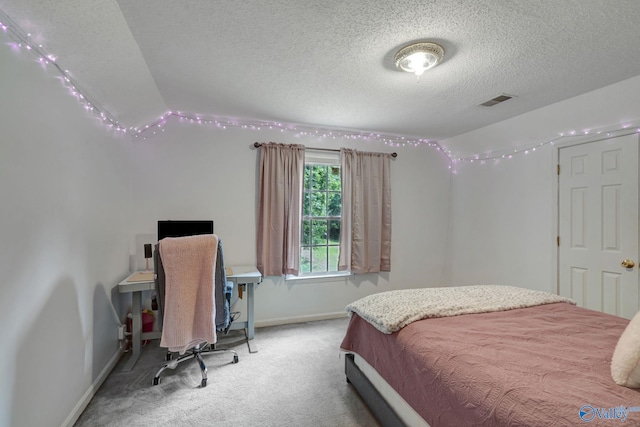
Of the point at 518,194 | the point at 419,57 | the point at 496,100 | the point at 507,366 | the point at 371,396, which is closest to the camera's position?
the point at 507,366

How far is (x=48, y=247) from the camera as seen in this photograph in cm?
164

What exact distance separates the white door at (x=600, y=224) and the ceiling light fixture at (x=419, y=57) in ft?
6.32

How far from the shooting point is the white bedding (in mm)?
1774

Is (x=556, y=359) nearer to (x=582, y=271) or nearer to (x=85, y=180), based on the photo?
(x=582, y=271)

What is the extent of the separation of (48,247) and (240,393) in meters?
1.58

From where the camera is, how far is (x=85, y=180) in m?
2.07

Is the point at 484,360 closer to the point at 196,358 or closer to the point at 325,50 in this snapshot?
the point at 325,50

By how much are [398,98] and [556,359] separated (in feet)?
7.69

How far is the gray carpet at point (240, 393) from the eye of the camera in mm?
1878

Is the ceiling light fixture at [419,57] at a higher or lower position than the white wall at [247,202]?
higher

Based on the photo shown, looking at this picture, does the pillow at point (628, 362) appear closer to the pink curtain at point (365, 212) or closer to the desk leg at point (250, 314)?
the desk leg at point (250, 314)

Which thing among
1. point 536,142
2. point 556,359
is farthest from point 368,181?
point 556,359

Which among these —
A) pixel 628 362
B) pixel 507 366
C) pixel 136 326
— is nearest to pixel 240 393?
pixel 136 326

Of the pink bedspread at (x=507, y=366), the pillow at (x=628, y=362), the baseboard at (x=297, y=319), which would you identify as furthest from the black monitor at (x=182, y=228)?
the pillow at (x=628, y=362)
